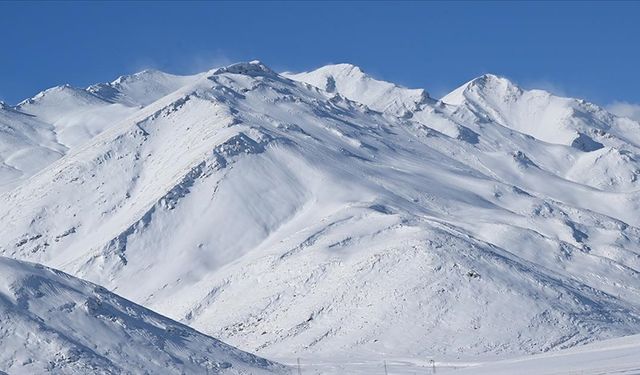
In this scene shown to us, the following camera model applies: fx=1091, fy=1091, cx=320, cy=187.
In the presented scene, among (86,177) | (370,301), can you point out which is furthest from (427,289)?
(86,177)

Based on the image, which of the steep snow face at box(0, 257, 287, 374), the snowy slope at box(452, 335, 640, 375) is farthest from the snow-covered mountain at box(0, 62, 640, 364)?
the steep snow face at box(0, 257, 287, 374)

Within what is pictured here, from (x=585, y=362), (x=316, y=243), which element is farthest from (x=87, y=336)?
(x=316, y=243)

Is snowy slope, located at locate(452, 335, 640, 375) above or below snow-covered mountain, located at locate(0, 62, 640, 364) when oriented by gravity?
below

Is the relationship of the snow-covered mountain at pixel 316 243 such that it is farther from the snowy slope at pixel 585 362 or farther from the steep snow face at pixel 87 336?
the steep snow face at pixel 87 336

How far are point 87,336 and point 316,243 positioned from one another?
62.5 meters

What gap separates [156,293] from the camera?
456 feet

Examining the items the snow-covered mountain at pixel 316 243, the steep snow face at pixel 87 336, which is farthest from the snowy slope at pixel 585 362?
the snow-covered mountain at pixel 316 243

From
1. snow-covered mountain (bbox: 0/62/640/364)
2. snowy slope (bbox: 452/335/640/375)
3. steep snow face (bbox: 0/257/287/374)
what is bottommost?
snowy slope (bbox: 452/335/640/375)

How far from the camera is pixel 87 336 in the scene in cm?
7669

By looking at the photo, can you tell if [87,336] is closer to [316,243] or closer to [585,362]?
[585,362]

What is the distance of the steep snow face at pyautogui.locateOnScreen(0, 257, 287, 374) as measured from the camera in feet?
237

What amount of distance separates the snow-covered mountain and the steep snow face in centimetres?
2455

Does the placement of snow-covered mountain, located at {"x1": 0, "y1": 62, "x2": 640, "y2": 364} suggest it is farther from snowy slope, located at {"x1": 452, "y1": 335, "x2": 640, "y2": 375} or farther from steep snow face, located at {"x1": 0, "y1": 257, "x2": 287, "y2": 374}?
steep snow face, located at {"x1": 0, "y1": 257, "x2": 287, "y2": 374}

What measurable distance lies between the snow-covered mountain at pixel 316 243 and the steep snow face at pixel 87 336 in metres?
24.6
